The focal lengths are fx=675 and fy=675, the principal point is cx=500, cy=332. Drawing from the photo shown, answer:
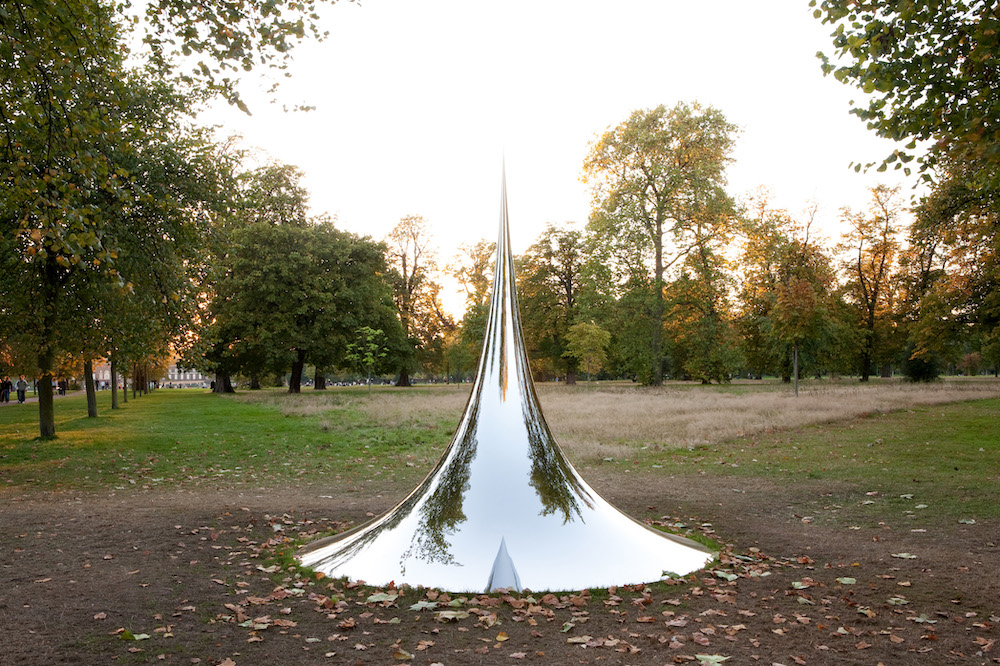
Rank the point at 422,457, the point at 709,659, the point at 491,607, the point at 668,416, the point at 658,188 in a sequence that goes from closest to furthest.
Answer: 1. the point at 709,659
2. the point at 491,607
3. the point at 422,457
4. the point at 668,416
5. the point at 658,188

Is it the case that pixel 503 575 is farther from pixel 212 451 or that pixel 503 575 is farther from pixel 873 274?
pixel 873 274

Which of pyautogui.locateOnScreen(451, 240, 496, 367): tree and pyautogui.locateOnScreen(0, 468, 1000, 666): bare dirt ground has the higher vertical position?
pyautogui.locateOnScreen(451, 240, 496, 367): tree

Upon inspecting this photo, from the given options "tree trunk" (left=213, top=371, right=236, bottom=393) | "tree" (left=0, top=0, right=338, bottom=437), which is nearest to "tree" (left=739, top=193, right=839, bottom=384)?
"tree" (left=0, top=0, right=338, bottom=437)

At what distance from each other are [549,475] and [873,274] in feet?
165

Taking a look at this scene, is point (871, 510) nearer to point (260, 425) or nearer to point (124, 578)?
point (124, 578)

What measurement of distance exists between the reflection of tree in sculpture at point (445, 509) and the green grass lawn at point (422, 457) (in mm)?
5540

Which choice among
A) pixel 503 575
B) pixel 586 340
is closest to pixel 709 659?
pixel 503 575

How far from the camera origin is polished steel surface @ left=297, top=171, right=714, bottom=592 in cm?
571

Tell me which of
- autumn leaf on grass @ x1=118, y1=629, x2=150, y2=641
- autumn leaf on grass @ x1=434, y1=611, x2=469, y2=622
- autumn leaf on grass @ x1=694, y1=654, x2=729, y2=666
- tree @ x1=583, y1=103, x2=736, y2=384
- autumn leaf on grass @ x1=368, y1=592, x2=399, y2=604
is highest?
tree @ x1=583, y1=103, x2=736, y2=384

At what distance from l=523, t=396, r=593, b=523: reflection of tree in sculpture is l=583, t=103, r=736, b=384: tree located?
3259cm

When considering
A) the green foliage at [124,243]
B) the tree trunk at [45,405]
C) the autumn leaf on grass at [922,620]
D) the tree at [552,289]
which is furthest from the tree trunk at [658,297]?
the autumn leaf on grass at [922,620]

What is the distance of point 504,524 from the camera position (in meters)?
5.82

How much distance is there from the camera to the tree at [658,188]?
3697 cm

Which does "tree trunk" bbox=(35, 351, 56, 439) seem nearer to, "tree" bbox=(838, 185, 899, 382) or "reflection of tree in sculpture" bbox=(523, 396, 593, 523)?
"reflection of tree in sculpture" bbox=(523, 396, 593, 523)
